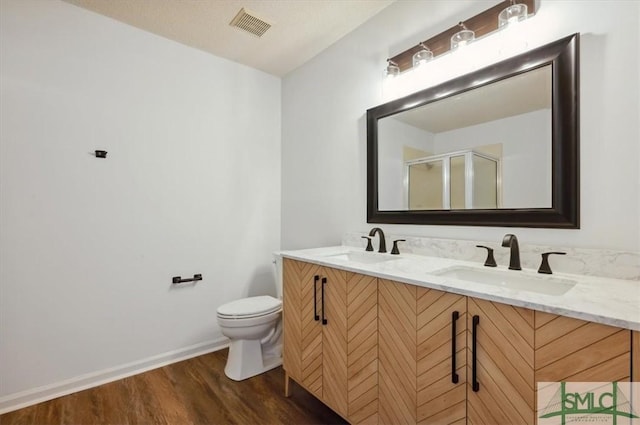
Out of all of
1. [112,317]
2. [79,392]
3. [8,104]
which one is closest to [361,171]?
[112,317]

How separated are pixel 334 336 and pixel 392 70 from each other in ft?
5.32

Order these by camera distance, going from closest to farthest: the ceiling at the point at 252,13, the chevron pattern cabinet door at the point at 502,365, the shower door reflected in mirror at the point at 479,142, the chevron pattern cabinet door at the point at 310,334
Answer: the chevron pattern cabinet door at the point at 502,365, the shower door reflected in mirror at the point at 479,142, the chevron pattern cabinet door at the point at 310,334, the ceiling at the point at 252,13

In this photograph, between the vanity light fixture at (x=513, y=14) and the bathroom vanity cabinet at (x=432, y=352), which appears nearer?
the bathroom vanity cabinet at (x=432, y=352)

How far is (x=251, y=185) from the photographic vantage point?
9.17 ft

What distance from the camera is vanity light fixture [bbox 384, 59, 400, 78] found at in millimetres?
1886

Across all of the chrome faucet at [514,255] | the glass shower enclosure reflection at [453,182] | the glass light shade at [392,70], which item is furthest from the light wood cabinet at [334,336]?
the glass light shade at [392,70]

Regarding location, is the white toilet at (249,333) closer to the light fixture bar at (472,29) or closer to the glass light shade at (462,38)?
the light fixture bar at (472,29)

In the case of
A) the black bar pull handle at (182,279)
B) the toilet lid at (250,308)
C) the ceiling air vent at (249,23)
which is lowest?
the toilet lid at (250,308)

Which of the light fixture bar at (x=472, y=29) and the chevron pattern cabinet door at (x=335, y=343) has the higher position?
the light fixture bar at (x=472, y=29)

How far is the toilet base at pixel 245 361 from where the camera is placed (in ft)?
6.72

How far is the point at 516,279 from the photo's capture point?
128 centimetres

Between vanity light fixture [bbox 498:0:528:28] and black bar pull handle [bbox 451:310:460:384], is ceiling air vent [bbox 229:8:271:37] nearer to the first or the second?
vanity light fixture [bbox 498:0:528:28]

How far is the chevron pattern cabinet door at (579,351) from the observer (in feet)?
2.38

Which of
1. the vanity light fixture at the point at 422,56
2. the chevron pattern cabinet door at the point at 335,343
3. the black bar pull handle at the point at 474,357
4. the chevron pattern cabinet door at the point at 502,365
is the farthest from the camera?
the vanity light fixture at the point at 422,56
